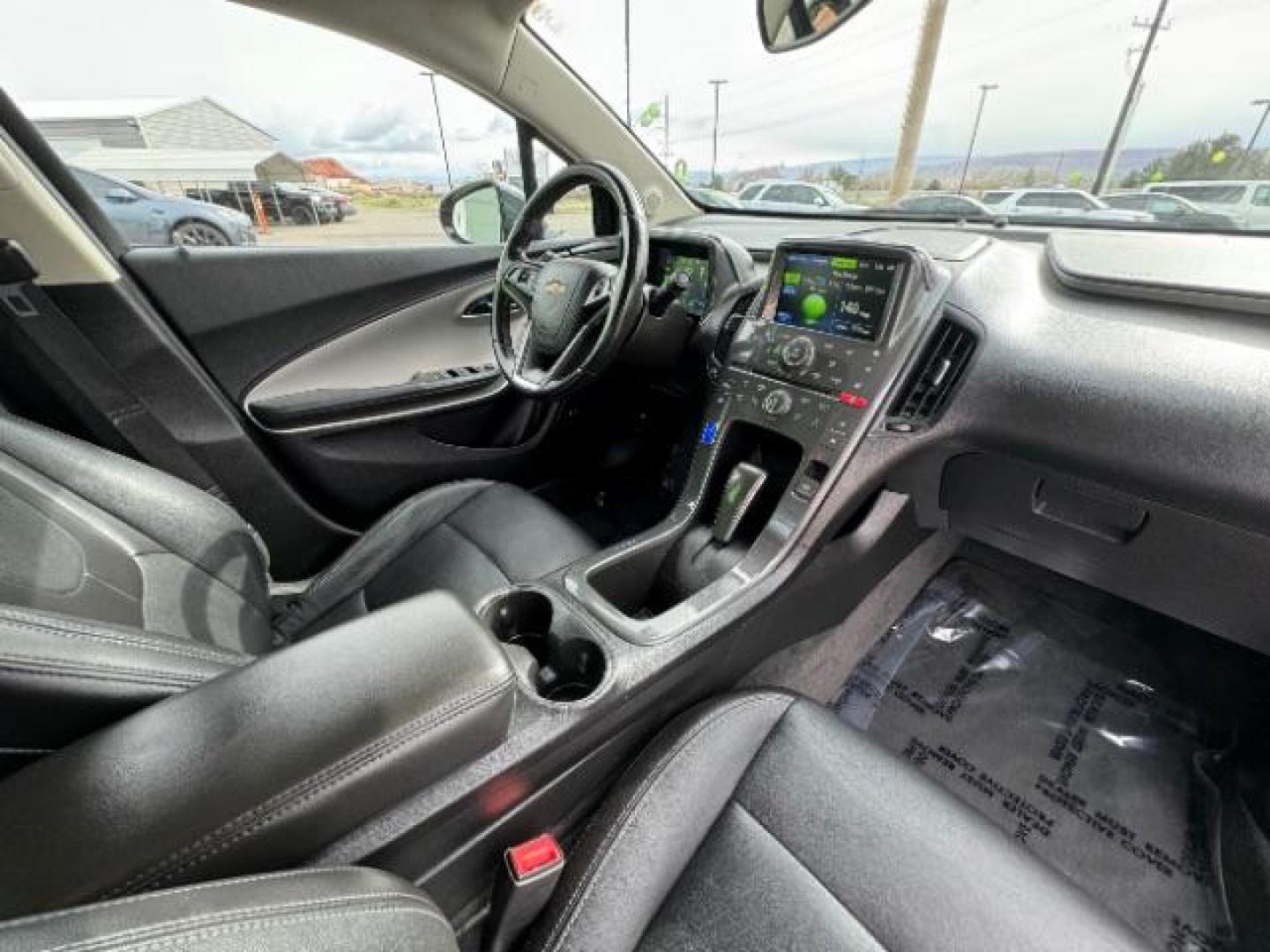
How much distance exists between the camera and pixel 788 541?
1.09m

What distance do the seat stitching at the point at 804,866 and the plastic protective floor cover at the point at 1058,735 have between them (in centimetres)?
52

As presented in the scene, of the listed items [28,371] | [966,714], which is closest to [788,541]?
[966,714]

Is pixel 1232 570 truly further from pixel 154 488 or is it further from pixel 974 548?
pixel 154 488

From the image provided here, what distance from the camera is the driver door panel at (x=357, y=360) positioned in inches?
58.6

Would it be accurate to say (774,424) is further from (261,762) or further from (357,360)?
(357,360)

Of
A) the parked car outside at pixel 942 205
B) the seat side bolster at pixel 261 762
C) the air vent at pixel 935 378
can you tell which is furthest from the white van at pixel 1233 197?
the seat side bolster at pixel 261 762

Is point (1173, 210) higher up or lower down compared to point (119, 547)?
higher up

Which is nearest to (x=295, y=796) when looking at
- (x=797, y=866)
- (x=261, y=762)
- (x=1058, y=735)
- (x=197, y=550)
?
(x=261, y=762)

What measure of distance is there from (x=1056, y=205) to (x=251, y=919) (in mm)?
1669

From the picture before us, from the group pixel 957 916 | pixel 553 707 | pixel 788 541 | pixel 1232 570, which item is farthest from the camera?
pixel 788 541

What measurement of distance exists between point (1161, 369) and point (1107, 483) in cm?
18

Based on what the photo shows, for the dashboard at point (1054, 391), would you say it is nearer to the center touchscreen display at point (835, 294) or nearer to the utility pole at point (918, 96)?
the center touchscreen display at point (835, 294)

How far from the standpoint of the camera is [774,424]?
1169 millimetres

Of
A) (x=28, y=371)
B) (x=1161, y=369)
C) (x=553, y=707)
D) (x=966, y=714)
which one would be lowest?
(x=966, y=714)
